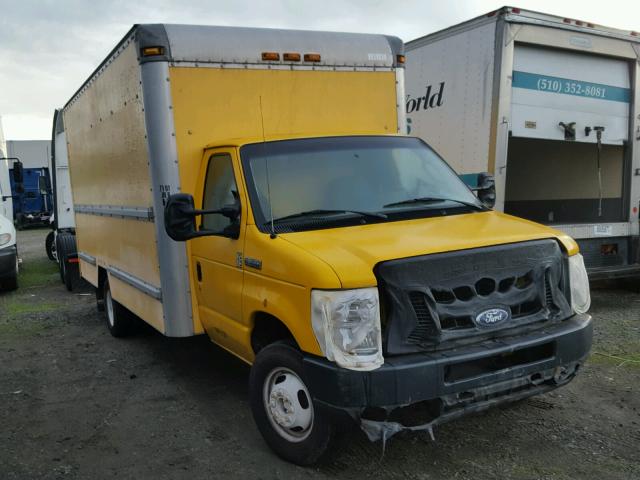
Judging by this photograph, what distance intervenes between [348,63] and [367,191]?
5.53 feet

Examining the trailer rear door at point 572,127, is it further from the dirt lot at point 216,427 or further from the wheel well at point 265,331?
the wheel well at point 265,331

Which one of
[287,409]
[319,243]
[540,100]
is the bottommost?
[287,409]

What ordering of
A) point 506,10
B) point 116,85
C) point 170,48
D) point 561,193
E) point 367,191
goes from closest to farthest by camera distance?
1. point 367,191
2. point 170,48
3. point 116,85
4. point 506,10
5. point 561,193

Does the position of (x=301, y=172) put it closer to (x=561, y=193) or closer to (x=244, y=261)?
(x=244, y=261)

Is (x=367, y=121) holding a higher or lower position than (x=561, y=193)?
higher

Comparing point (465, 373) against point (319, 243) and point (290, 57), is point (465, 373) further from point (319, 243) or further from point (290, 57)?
point (290, 57)

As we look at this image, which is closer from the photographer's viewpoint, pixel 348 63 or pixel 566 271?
pixel 566 271

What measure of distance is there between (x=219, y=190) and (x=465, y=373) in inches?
92.1

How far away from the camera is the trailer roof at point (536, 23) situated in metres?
7.21

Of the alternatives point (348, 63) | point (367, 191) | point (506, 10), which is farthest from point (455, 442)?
point (506, 10)

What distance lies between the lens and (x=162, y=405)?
5246mm

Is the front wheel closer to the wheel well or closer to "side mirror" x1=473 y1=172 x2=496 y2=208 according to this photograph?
the wheel well

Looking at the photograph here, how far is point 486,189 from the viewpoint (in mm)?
5301

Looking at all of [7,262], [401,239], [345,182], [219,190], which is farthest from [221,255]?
[7,262]
